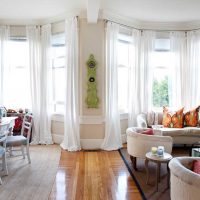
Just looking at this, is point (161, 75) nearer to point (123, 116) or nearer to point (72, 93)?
point (123, 116)

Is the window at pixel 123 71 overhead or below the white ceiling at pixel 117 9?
below

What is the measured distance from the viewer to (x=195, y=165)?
2.35 metres

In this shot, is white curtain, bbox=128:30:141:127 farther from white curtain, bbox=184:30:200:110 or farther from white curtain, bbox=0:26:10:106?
white curtain, bbox=0:26:10:106

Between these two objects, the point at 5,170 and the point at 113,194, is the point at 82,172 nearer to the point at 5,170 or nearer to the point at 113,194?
the point at 113,194

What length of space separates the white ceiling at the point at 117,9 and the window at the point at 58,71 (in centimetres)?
60

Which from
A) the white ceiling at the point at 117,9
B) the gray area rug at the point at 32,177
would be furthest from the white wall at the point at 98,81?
the gray area rug at the point at 32,177

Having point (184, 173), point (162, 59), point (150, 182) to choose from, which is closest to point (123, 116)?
point (162, 59)

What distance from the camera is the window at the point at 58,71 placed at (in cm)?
568

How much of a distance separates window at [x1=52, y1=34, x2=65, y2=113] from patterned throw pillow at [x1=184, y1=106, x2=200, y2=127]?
9.21 feet

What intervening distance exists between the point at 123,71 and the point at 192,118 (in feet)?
6.13

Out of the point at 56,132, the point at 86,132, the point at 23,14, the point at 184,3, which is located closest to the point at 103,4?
the point at 184,3

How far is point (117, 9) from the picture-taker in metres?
5.05

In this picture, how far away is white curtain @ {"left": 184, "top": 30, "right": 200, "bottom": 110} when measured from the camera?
599cm

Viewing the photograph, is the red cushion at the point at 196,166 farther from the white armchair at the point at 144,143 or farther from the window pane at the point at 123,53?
the window pane at the point at 123,53
